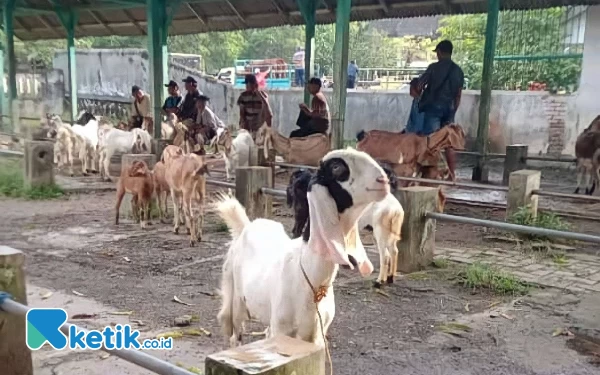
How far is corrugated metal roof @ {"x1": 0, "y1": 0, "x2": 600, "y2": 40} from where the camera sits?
1268 cm

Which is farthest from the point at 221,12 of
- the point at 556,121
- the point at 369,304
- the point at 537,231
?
the point at 537,231

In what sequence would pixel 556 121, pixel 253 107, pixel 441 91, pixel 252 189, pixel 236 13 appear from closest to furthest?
pixel 252 189 < pixel 441 91 < pixel 253 107 < pixel 556 121 < pixel 236 13

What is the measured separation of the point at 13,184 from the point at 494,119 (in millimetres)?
11349

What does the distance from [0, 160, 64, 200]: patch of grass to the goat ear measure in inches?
339

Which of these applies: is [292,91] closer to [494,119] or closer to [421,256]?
[494,119]

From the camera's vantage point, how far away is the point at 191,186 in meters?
7.79

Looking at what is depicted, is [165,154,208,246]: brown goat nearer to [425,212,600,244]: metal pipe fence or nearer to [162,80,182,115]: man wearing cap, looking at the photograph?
[425,212,600,244]: metal pipe fence

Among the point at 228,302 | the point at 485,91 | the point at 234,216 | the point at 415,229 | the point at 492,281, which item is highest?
the point at 485,91

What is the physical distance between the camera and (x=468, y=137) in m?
16.4

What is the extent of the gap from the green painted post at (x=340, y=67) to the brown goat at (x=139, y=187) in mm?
2978

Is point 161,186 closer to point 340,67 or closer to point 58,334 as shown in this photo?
point 340,67

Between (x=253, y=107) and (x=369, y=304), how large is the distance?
318 inches

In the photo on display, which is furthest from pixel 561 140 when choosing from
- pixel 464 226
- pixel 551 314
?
pixel 551 314

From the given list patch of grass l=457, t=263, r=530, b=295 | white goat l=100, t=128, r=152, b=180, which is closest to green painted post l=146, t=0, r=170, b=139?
white goat l=100, t=128, r=152, b=180
